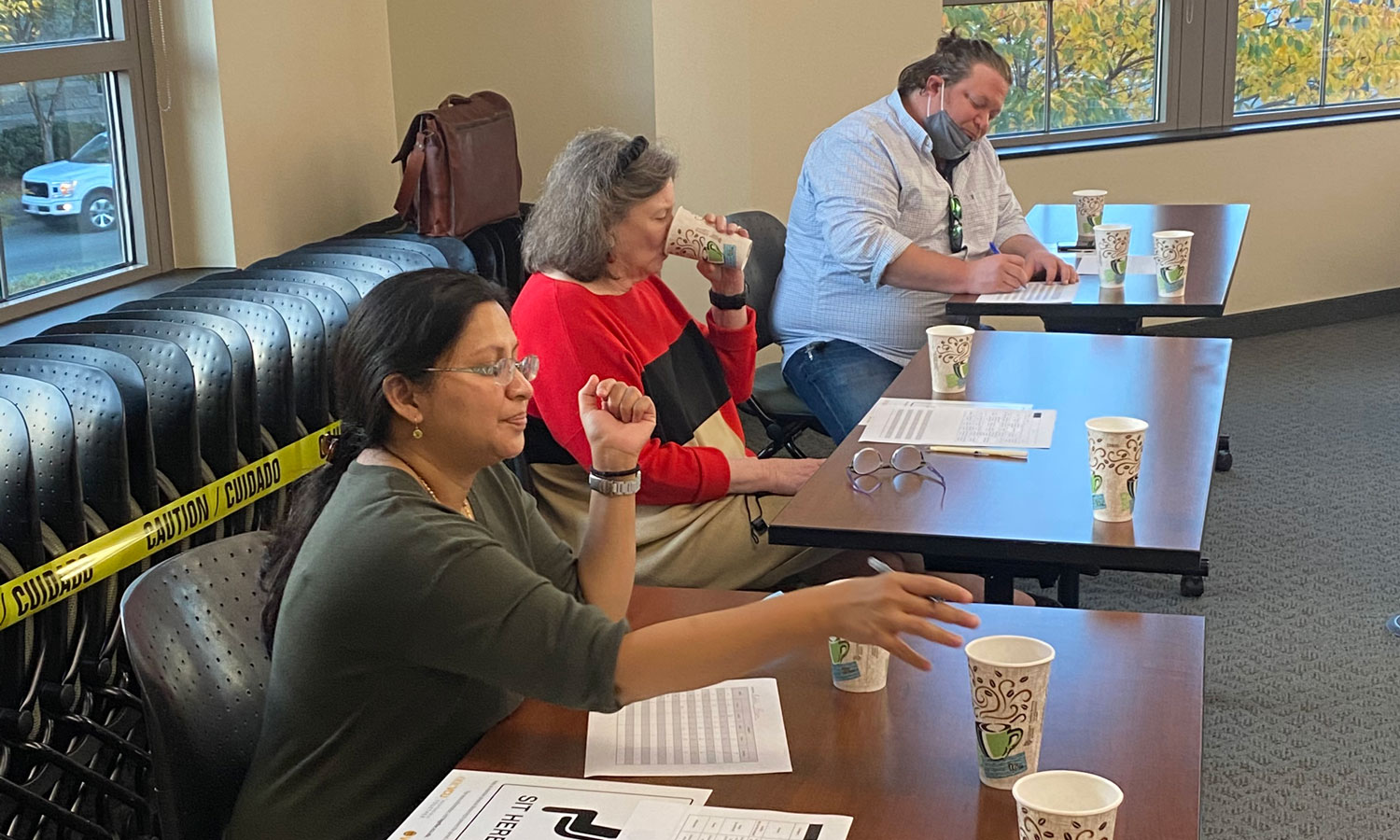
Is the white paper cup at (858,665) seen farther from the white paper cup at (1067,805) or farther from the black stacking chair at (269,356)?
the black stacking chair at (269,356)

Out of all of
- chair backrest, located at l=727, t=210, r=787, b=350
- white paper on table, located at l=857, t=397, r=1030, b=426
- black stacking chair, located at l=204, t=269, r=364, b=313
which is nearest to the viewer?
white paper on table, located at l=857, t=397, r=1030, b=426

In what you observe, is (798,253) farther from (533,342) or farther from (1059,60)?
(1059,60)

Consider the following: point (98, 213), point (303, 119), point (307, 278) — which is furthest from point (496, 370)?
point (303, 119)

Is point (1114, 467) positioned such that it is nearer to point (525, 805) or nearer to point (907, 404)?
point (907, 404)

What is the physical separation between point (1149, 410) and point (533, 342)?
1062 mm

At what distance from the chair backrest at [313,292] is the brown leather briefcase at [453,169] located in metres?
0.73

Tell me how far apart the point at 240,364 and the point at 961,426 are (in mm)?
1263

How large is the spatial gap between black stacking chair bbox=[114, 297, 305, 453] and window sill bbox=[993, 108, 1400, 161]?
3.58 m

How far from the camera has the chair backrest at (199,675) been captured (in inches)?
58.9

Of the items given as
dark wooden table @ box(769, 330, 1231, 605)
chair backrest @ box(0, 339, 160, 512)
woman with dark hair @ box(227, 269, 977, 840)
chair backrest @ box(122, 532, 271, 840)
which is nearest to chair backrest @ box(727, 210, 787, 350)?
dark wooden table @ box(769, 330, 1231, 605)

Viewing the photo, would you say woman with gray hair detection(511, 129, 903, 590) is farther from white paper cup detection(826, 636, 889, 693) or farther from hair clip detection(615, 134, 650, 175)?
white paper cup detection(826, 636, 889, 693)

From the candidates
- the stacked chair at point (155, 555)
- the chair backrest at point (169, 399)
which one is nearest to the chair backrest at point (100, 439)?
the stacked chair at point (155, 555)

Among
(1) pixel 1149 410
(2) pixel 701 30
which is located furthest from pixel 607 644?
(2) pixel 701 30

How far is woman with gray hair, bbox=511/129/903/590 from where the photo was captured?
237 cm
